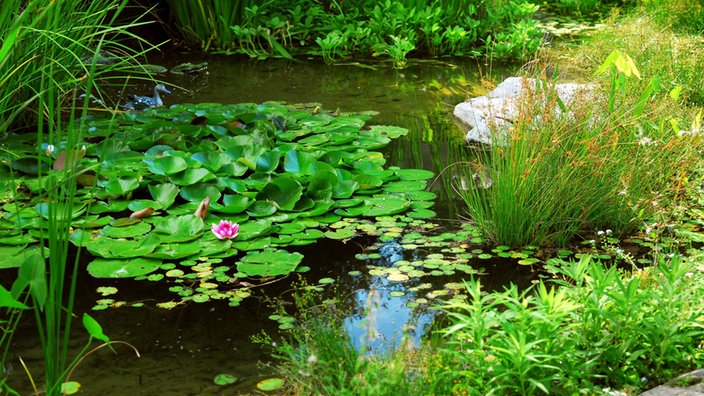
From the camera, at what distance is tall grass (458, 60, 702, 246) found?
3.32 metres

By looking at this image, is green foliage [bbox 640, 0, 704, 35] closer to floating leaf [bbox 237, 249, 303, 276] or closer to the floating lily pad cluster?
the floating lily pad cluster

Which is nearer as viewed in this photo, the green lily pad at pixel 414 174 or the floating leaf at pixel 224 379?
the floating leaf at pixel 224 379

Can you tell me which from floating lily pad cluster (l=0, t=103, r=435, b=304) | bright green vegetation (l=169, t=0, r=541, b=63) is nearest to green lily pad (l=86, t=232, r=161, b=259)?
floating lily pad cluster (l=0, t=103, r=435, b=304)

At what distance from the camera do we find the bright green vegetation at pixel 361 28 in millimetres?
6883

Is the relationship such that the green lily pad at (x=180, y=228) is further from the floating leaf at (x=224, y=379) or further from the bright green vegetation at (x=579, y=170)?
the bright green vegetation at (x=579, y=170)

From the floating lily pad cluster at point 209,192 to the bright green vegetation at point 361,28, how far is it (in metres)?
2.26

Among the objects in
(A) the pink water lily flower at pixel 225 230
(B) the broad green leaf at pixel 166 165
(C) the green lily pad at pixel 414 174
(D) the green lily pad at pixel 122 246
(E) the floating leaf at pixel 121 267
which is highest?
(B) the broad green leaf at pixel 166 165

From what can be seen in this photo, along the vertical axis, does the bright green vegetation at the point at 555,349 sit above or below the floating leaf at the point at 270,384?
above

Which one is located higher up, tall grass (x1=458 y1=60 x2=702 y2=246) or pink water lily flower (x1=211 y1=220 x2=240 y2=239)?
tall grass (x1=458 y1=60 x2=702 y2=246)

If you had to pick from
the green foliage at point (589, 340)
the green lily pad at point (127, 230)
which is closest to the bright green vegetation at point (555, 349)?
the green foliage at point (589, 340)

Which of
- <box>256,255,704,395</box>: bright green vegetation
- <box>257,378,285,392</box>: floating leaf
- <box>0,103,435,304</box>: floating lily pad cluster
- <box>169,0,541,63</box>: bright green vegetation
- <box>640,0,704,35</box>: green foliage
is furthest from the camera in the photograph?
<box>169,0,541,63</box>: bright green vegetation

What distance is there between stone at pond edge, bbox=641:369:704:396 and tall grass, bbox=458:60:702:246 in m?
1.23

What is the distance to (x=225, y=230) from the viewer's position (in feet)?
11.0

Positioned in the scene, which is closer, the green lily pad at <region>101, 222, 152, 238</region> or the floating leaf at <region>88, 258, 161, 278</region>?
the floating leaf at <region>88, 258, 161, 278</region>
